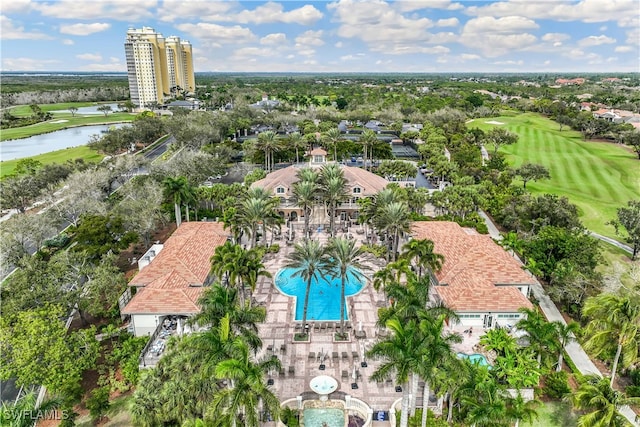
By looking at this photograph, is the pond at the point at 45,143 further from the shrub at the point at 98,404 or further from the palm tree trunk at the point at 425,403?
the palm tree trunk at the point at 425,403

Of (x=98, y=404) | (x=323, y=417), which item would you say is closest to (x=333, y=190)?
(x=323, y=417)

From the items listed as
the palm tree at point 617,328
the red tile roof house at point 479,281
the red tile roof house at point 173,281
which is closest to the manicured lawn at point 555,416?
the palm tree at point 617,328

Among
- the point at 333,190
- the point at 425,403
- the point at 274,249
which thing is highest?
the point at 333,190

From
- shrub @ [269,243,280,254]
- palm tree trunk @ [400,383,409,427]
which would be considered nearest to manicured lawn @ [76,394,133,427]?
palm tree trunk @ [400,383,409,427]

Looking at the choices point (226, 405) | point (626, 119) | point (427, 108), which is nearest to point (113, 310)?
point (226, 405)

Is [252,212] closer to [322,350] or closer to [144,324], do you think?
[144,324]

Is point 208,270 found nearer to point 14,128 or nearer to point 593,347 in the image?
point 593,347
